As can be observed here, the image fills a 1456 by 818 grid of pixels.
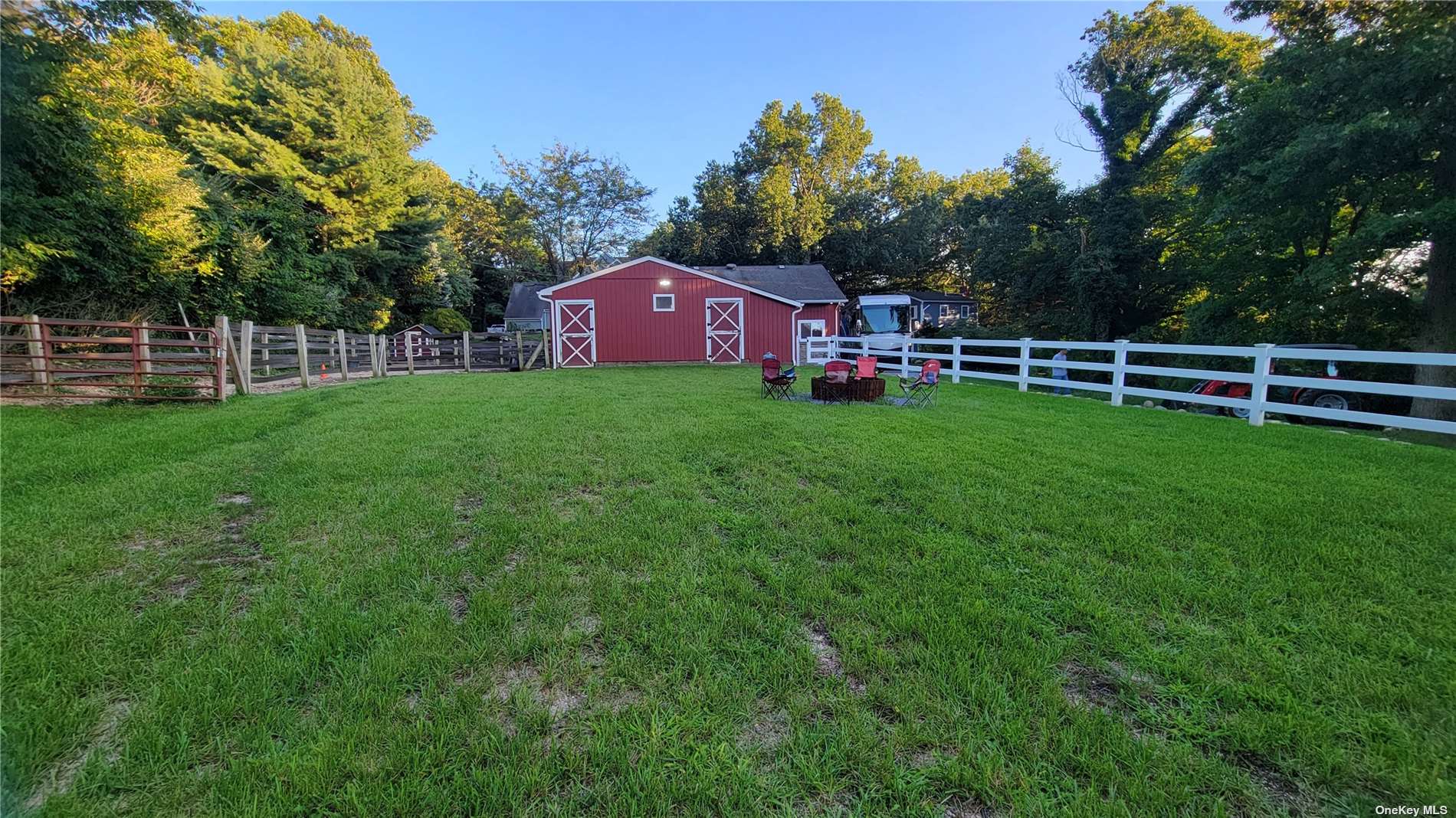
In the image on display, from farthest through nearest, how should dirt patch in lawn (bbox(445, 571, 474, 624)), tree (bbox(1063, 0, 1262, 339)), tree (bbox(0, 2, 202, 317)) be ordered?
tree (bbox(1063, 0, 1262, 339))
tree (bbox(0, 2, 202, 317))
dirt patch in lawn (bbox(445, 571, 474, 624))

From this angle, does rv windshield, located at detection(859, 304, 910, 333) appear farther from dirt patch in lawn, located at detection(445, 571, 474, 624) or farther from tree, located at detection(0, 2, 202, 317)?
dirt patch in lawn, located at detection(445, 571, 474, 624)

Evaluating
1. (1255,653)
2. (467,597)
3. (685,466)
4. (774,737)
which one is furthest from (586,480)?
(1255,653)

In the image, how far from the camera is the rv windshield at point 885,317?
22.5m

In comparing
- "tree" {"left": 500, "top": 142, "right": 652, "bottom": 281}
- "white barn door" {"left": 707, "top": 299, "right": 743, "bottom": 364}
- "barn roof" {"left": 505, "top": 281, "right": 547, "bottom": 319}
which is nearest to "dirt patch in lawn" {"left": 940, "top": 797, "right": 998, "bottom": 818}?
"white barn door" {"left": 707, "top": 299, "right": 743, "bottom": 364}

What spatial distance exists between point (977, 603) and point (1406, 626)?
5.40 feet

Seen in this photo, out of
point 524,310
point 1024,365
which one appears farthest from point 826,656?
point 524,310

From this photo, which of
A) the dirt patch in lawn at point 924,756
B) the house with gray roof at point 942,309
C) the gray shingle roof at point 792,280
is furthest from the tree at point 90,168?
the house with gray roof at point 942,309

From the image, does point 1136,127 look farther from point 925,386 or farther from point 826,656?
point 826,656

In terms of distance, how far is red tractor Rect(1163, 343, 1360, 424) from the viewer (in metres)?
9.38

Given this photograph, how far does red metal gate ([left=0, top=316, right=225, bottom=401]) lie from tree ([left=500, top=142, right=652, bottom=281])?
30976 millimetres

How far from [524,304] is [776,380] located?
95.4 ft

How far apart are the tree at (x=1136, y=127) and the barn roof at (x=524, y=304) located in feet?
92.8

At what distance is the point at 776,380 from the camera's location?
9.04m

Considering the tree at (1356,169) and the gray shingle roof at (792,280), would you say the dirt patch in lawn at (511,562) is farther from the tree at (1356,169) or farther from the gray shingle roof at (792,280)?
the gray shingle roof at (792,280)
